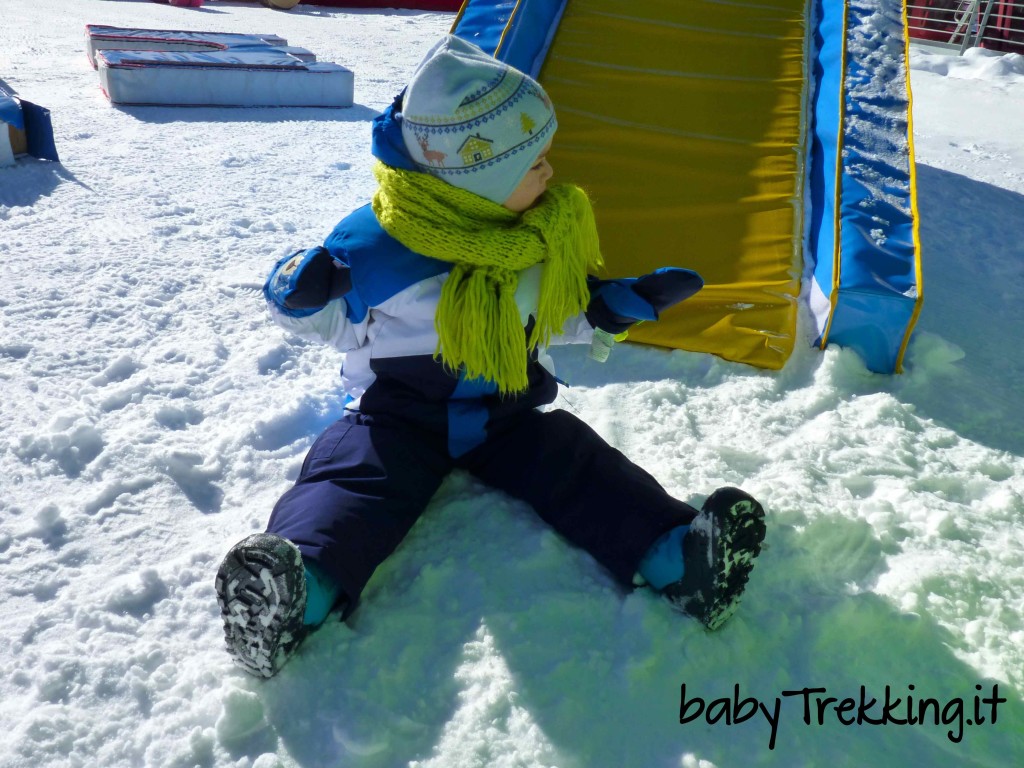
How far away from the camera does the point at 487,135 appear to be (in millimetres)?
1488

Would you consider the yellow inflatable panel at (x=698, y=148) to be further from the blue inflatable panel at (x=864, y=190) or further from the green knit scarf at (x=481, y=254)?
the green knit scarf at (x=481, y=254)

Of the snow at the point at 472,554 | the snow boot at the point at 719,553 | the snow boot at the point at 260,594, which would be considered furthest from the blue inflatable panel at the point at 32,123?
the snow boot at the point at 719,553

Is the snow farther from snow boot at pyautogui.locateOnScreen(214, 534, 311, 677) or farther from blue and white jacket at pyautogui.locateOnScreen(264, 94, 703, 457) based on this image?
blue and white jacket at pyautogui.locateOnScreen(264, 94, 703, 457)

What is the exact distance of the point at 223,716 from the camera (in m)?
1.22

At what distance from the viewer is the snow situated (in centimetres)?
124

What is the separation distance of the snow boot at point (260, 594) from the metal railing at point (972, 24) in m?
7.37

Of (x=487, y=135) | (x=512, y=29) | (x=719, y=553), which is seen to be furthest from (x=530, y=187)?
(x=512, y=29)

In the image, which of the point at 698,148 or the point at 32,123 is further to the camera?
the point at 32,123

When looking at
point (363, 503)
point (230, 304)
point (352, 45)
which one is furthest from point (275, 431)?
point (352, 45)

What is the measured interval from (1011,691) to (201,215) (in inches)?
105

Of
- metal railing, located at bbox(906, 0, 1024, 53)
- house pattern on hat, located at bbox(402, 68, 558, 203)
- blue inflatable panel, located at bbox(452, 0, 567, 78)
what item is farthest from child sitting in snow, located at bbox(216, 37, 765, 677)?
metal railing, located at bbox(906, 0, 1024, 53)

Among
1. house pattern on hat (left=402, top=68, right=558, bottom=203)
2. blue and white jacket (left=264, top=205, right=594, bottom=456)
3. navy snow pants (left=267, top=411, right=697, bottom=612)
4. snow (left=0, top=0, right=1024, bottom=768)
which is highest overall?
house pattern on hat (left=402, top=68, right=558, bottom=203)

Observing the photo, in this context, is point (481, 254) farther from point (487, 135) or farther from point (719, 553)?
point (719, 553)

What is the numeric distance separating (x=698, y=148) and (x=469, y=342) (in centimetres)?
172
